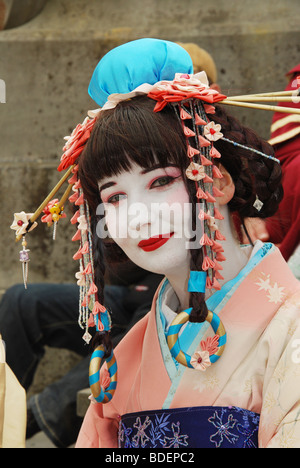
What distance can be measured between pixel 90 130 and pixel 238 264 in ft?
1.57

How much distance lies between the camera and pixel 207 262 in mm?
1578

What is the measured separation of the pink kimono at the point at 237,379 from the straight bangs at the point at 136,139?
34cm

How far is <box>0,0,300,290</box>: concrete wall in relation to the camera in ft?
11.4

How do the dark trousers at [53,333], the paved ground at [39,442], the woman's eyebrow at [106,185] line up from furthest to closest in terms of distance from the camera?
the paved ground at [39,442]
the dark trousers at [53,333]
the woman's eyebrow at [106,185]

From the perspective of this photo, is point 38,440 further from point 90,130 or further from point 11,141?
point 90,130

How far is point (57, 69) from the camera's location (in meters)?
3.55

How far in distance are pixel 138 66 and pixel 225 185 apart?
1.15 ft

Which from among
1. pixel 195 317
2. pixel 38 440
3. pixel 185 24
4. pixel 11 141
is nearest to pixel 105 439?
pixel 195 317

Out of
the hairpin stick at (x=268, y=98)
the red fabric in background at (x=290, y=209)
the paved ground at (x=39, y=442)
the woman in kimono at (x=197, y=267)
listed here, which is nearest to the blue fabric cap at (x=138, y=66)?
the woman in kimono at (x=197, y=267)

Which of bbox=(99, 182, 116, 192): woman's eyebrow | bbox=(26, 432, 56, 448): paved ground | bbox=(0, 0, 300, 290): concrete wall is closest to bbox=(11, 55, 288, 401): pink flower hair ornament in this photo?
bbox=(99, 182, 116, 192): woman's eyebrow

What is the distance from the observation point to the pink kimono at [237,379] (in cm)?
150

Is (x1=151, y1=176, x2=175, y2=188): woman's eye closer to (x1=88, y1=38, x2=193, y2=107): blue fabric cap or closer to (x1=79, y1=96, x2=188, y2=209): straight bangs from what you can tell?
(x1=79, y1=96, x2=188, y2=209): straight bangs

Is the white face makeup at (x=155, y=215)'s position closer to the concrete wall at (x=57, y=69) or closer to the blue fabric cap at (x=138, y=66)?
the blue fabric cap at (x=138, y=66)

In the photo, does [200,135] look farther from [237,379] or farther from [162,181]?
[237,379]
